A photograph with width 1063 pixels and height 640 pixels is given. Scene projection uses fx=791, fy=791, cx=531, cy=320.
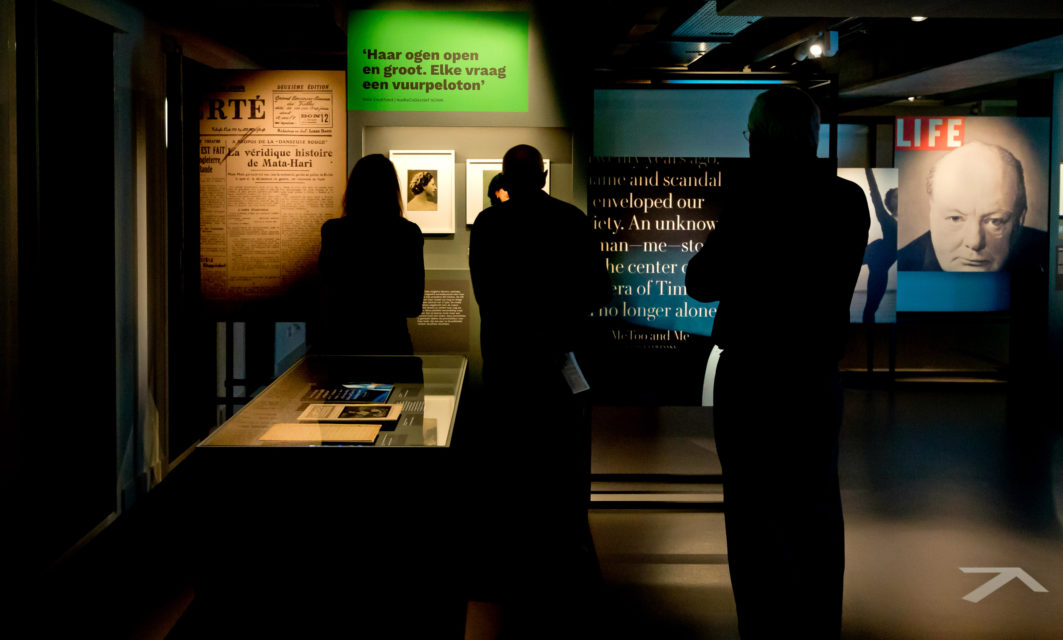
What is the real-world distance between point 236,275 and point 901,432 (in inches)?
189

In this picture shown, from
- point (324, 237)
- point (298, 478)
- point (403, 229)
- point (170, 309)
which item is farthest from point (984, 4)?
point (170, 309)

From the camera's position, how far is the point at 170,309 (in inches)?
178

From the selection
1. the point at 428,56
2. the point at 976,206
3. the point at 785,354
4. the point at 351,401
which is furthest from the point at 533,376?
the point at 976,206

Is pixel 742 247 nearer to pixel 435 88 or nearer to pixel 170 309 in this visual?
pixel 435 88

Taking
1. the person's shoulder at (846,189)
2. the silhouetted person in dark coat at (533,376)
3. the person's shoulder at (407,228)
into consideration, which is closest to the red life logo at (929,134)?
the silhouetted person in dark coat at (533,376)

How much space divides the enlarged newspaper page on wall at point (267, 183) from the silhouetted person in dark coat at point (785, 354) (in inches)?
104

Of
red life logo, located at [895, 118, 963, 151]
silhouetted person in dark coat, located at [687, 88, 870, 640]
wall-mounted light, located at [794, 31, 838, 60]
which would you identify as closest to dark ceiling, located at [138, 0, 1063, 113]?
wall-mounted light, located at [794, 31, 838, 60]

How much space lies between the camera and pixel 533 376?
10.3ft

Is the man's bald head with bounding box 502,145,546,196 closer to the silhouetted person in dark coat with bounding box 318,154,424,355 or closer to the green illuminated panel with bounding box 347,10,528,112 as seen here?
the silhouetted person in dark coat with bounding box 318,154,424,355

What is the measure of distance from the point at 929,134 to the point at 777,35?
2369 mm

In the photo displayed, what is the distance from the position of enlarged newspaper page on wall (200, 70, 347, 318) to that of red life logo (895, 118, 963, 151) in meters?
5.40

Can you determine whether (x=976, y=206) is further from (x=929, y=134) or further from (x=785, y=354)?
(x=785, y=354)

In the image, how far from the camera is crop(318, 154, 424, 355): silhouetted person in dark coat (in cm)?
326

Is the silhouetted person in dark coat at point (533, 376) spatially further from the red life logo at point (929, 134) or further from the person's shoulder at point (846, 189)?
the red life logo at point (929, 134)
